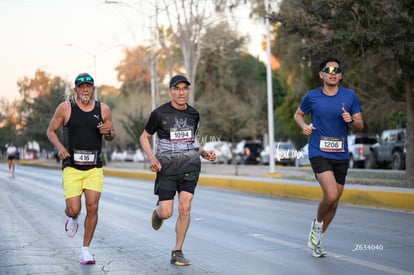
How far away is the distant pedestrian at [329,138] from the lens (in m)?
8.16

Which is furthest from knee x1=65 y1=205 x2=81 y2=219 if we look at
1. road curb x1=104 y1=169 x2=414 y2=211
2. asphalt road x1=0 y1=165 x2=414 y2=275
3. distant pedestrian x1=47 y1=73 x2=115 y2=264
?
road curb x1=104 y1=169 x2=414 y2=211

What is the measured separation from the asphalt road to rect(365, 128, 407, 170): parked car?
16632 millimetres

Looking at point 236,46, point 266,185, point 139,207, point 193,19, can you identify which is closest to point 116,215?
point 139,207

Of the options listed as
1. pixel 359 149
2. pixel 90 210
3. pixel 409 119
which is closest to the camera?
pixel 90 210

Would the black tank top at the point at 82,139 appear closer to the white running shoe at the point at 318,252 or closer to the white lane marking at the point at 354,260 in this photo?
the white running shoe at the point at 318,252

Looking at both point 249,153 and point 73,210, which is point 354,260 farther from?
point 249,153

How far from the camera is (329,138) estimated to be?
26.8 ft

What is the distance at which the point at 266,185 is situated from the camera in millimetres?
20281

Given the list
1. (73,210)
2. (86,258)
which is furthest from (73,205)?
(86,258)

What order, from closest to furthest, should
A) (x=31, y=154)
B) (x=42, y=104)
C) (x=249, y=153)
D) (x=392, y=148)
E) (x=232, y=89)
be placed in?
(x=392, y=148) < (x=249, y=153) < (x=42, y=104) < (x=232, y=89) < (x=31, y=154)

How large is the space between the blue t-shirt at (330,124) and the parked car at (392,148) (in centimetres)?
2253

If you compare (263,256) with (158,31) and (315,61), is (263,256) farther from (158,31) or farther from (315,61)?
(158,31)

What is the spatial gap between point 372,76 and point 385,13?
749 cm

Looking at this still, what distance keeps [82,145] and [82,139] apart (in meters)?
0.07
